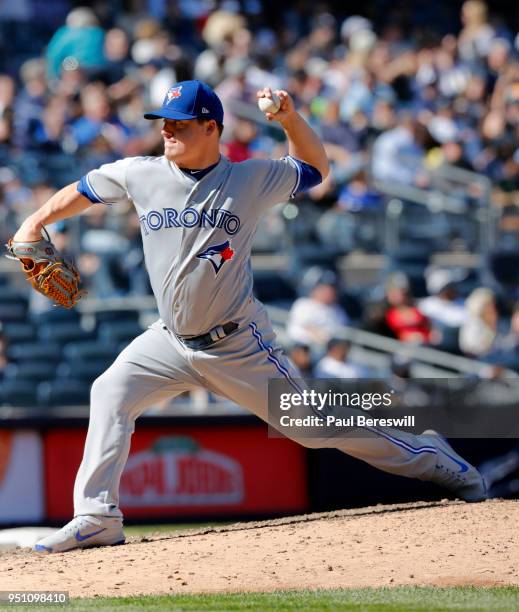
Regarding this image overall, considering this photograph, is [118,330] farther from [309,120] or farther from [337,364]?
[309,120]

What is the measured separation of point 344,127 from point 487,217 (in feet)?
6.20

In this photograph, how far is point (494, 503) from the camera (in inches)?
266

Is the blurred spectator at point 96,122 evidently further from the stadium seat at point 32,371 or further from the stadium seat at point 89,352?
the stadium seat at point 32,371

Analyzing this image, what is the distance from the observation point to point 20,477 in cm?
967

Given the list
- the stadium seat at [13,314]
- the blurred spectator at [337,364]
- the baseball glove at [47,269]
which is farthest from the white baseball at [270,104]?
the stadium seat at [13,314]

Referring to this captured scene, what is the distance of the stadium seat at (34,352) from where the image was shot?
1058 cm

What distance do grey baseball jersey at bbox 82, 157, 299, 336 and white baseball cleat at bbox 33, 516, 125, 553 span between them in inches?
37.9

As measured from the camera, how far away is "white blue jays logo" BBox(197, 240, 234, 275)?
18.8 feet

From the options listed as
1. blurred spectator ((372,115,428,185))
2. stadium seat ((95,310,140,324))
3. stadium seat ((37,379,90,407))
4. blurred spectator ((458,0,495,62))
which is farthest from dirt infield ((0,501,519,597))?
blurred spectator ((458,0,495,62))

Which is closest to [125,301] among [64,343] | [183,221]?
[64,343]

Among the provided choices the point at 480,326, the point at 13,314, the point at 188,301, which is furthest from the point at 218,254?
the point at 480,326

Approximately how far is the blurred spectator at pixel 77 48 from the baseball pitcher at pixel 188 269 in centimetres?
813

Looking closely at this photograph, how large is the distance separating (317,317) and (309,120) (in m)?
3.31

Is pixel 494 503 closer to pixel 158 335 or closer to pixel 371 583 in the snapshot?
pixel 371 583
